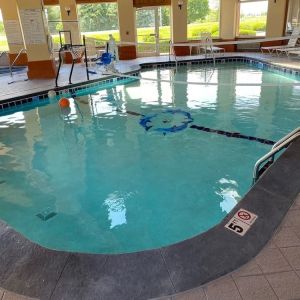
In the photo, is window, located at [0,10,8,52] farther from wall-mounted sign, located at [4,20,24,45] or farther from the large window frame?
the large window frame

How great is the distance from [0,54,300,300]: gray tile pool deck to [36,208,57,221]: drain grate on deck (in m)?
0.83

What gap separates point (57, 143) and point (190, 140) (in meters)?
2.08

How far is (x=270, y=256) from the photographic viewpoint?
5.79 ft

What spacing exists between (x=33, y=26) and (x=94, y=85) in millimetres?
2200

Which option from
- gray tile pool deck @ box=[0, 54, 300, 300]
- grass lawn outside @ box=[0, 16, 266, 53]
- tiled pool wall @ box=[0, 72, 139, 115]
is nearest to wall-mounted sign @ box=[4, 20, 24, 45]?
grass lawn outside @ box=[0, 16, 266, 53]

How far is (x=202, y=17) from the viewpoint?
1370cm

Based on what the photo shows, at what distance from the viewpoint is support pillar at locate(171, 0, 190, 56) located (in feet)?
41.8

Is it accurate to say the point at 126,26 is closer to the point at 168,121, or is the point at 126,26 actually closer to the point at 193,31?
the point at 193,31

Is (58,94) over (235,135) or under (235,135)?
over

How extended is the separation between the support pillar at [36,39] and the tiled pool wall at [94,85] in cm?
136

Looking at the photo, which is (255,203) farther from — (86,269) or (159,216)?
(86,269)

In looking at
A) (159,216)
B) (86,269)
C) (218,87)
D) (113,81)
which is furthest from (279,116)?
(113,81)

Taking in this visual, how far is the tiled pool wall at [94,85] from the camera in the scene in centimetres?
693

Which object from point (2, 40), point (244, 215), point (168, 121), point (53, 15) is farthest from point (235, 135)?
point (2, 40)
